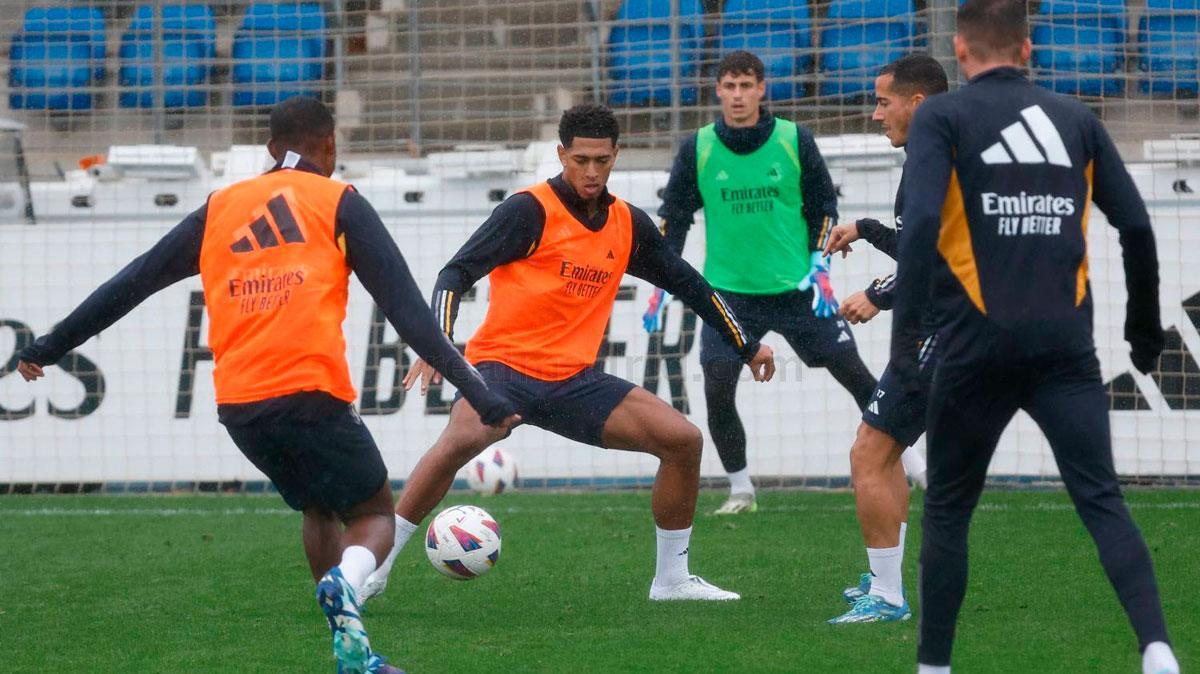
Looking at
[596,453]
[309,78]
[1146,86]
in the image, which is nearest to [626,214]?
[596,453]

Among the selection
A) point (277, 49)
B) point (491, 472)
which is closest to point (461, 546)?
point (491, 472)

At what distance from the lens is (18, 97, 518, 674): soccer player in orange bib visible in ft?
15.7

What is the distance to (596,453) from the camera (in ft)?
35.0

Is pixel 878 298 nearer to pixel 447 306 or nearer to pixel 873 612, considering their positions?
pixel 873 612

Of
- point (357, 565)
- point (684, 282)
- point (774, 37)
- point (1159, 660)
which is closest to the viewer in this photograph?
point (1159, 660)

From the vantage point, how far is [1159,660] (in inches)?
157

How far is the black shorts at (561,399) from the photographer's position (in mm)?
6340

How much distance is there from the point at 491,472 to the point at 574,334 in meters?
3.39

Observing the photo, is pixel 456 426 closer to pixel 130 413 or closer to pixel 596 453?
pixel 596 453

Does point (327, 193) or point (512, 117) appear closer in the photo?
point (327, 193)

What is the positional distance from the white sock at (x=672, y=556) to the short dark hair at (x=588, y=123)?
1.64 metres

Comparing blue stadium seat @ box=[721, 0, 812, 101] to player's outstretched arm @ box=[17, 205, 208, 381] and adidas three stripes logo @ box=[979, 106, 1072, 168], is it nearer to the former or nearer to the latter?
player's outstretched arm @ box=[17, 205, 208, 381]

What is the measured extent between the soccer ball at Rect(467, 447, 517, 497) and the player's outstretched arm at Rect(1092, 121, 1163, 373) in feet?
19.1

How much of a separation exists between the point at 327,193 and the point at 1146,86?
26.5 ft
